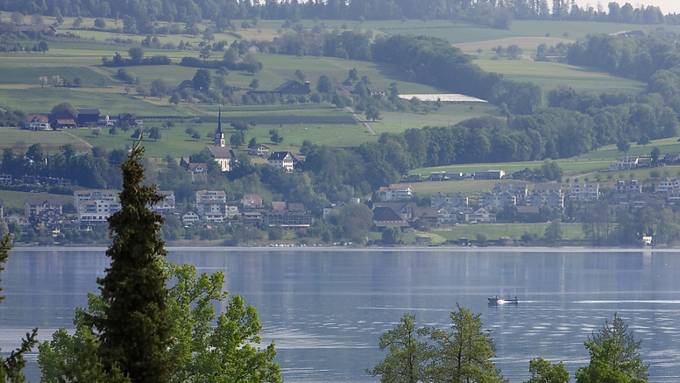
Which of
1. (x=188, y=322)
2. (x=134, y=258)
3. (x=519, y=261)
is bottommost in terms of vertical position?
(x=519, y=261)

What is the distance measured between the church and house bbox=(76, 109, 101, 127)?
→ 442 inches

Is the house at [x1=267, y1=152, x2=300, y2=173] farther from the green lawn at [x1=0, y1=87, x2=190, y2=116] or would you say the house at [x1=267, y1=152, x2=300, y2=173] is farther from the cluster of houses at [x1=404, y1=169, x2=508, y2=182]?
the green lawn at [x1=0, y1=87, x2=190, y2=116]

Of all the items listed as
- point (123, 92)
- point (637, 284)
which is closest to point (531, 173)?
point (123, 92)

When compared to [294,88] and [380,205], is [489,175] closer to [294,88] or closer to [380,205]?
[380,205]

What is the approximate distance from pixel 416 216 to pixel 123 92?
4169 cm

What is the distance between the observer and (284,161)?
16675 cm

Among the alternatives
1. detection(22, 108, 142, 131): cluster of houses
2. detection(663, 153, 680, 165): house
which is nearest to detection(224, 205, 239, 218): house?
detection(22, 108, 142, 131): cluster of houses

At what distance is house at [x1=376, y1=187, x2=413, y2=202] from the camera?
16125 centimetres

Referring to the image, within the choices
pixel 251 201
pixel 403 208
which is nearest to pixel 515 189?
pixel 403 208

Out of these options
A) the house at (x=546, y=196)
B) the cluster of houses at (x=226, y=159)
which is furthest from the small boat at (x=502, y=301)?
the cluster of houses at (x=226, y=159)

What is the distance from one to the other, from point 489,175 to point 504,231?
1993 cm

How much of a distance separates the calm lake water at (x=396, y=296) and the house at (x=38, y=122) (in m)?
Result: 28.4

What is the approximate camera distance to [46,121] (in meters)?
170

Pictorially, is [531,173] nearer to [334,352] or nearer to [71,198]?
[71,198]
